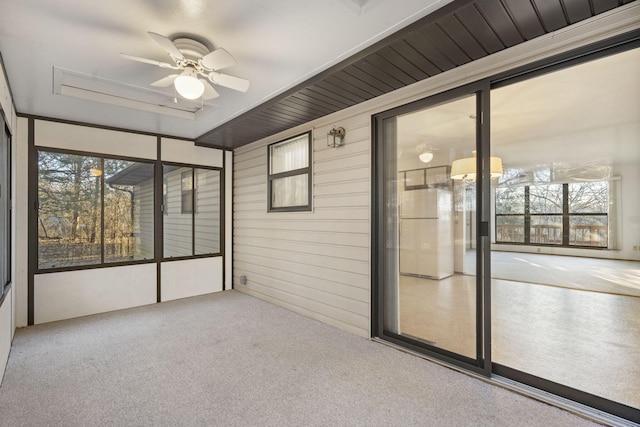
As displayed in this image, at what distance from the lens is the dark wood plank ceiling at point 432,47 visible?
6.48 feet

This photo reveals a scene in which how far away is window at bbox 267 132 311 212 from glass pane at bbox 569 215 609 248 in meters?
2.80

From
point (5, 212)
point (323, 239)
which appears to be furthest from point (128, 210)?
point (323, 239)

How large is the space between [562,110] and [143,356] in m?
4.23

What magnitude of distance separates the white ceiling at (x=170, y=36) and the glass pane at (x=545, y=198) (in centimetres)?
161

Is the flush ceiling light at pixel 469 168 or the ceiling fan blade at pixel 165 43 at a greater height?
the ceiling fan blade at pixel 165 43

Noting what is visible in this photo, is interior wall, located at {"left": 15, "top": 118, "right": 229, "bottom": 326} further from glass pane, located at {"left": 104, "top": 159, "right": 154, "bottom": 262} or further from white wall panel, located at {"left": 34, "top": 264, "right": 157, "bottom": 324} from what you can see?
glass pane, located at {"left": 104, "top": 159, "right": 154, "bottom": 262}

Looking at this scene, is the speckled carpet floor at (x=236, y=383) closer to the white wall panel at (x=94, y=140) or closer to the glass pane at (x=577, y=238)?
the glass pane at (x=577, y=238)

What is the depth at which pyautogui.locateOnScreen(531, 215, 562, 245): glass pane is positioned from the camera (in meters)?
2.47

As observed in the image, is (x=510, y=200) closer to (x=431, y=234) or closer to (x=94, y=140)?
(x=431, y=234)

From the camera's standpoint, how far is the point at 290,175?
182 inches

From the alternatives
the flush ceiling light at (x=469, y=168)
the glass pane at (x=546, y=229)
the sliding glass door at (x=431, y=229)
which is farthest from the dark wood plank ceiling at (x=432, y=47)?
the glass pane at (x=546, y=229)

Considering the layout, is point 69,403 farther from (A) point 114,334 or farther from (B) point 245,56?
(B) point 245,56

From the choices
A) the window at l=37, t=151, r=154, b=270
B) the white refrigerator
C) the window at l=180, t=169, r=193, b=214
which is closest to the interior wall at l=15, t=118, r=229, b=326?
the window at l=37, t=151, r=154, b=270

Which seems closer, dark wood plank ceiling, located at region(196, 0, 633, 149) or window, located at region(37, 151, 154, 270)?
dark wood plank ceiling, located at region(196, 0, 633, 149)
